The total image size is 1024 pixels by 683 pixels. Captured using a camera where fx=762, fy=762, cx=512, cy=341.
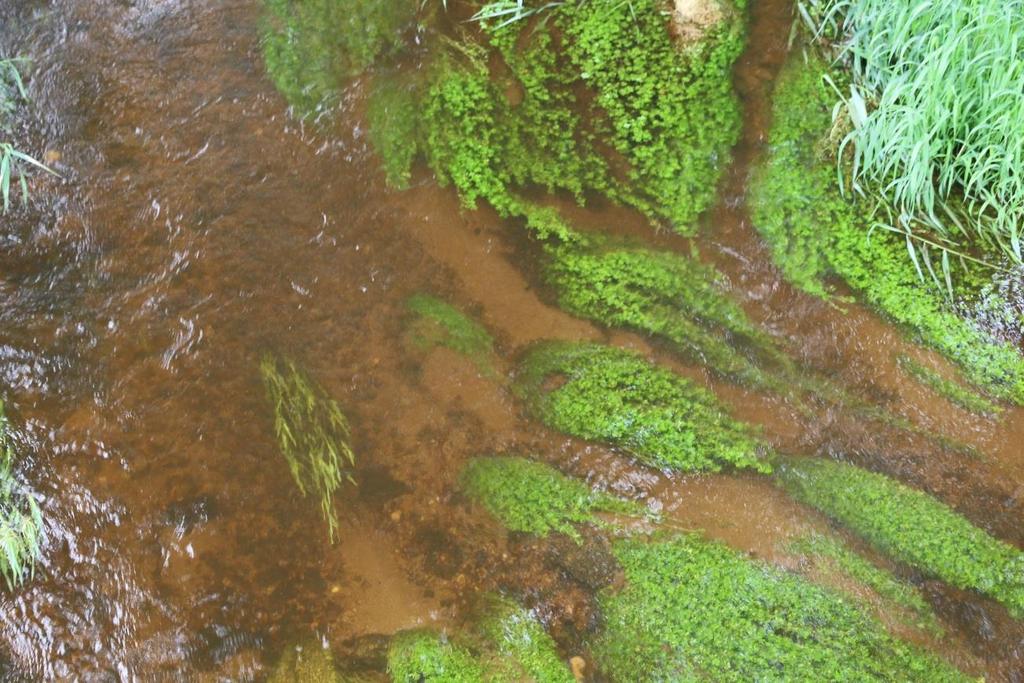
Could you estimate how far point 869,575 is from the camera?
261cm

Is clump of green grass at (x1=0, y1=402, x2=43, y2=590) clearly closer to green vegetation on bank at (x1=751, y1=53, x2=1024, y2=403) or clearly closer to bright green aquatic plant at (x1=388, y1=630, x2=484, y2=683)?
bright green aquatic plant at (x1=388, y1=630, x2=484, y2=683)

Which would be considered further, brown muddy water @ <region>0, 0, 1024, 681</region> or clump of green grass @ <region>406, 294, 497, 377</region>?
clump of green grass @ <region>406, 294, 497, 377</region>

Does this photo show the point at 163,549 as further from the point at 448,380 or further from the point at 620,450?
the point at 620,450

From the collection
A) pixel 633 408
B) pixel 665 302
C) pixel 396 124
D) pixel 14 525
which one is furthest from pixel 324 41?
pixel 14 525

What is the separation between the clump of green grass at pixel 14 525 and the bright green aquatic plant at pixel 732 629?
2008 mm

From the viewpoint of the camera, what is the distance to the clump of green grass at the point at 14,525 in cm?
264

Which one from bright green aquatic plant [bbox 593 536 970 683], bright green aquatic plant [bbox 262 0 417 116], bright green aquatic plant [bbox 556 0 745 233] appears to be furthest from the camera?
bright green aquatic plant [bbox 262 0 417 116]

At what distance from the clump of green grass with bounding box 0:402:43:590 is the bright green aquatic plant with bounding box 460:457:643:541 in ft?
4.98

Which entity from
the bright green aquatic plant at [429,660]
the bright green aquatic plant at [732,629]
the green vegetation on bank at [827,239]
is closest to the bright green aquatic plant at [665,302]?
the green vegetation on bank at [827,239]

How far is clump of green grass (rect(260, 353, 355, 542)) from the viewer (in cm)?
280

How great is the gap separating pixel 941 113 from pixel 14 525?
144 inches

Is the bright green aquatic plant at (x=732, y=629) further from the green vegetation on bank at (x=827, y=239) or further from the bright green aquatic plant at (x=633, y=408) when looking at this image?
the green vegetation on bank at (x=827, y=239)

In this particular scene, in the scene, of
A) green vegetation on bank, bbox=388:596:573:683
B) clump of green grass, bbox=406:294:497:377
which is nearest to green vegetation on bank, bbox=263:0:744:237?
clump of green grass, bbox=406:294:497:377

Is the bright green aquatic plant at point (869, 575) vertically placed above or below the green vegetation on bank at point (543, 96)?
below
